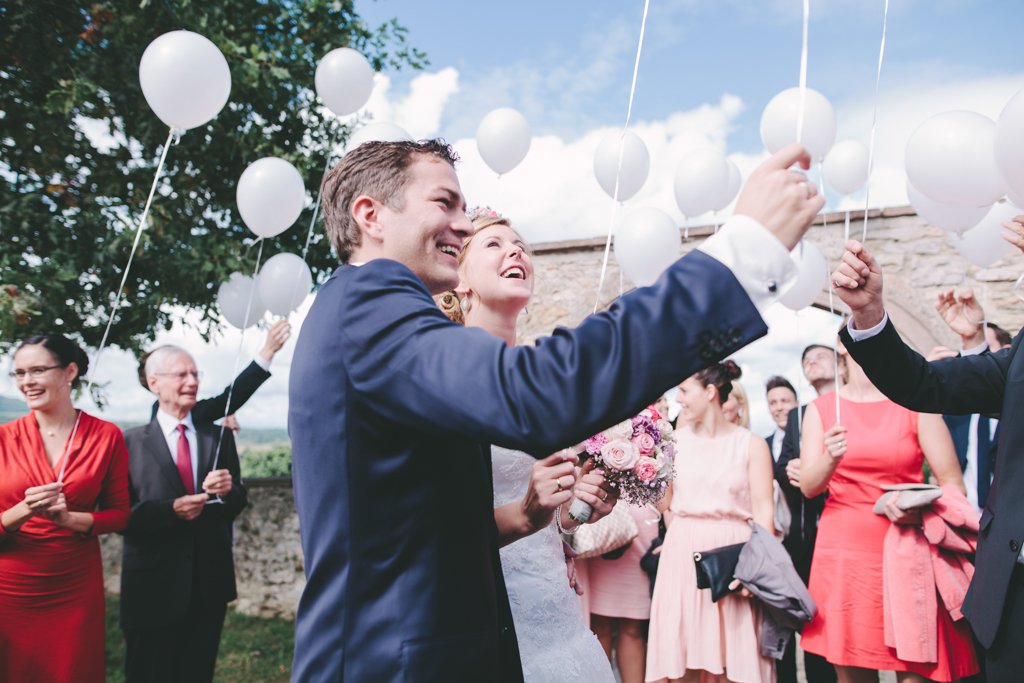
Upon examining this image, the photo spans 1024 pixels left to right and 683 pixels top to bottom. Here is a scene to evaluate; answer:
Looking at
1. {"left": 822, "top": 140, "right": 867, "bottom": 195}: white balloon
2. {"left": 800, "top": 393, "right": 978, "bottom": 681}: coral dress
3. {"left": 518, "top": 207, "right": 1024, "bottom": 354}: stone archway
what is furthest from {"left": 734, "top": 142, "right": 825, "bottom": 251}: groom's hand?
{"left": 518, "top": 207, "right": 1024, "bottom": 354}: stone archway

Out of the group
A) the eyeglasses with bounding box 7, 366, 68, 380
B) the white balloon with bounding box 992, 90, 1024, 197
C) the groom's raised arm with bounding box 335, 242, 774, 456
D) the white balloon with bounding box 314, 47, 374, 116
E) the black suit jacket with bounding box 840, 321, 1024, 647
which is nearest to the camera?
the groom's raised arm with bounding box 335, 242, 774, 456

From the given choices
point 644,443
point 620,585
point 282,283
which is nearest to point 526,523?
point 644,443

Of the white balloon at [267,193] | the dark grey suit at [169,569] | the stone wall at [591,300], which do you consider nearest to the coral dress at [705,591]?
the dark grey suit at [169,569]

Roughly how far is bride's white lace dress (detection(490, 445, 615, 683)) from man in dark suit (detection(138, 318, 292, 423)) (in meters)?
2.75

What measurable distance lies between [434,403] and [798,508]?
4.27 metres

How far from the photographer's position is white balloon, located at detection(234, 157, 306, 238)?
14.7ft

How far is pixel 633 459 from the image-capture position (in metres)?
2.11

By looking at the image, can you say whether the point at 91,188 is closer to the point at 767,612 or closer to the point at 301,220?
the point at 301,220

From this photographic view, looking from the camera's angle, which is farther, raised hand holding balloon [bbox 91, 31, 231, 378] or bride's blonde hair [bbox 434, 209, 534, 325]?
raised hand holding balloon [bbox 91, 31, 231, 378]

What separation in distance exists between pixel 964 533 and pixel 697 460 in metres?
1.39

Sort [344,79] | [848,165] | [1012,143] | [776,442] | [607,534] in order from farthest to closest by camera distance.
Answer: [848,165]
[776,442]
[344,79]
[607,534]
[1012,143]

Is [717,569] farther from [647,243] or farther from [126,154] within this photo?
[126,154]

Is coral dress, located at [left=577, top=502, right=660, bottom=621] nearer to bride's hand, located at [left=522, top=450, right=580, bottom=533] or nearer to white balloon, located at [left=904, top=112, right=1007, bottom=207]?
white balloon, located at [left=904, top=112, right=1007, bottom=207]

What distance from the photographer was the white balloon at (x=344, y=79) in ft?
15.9
